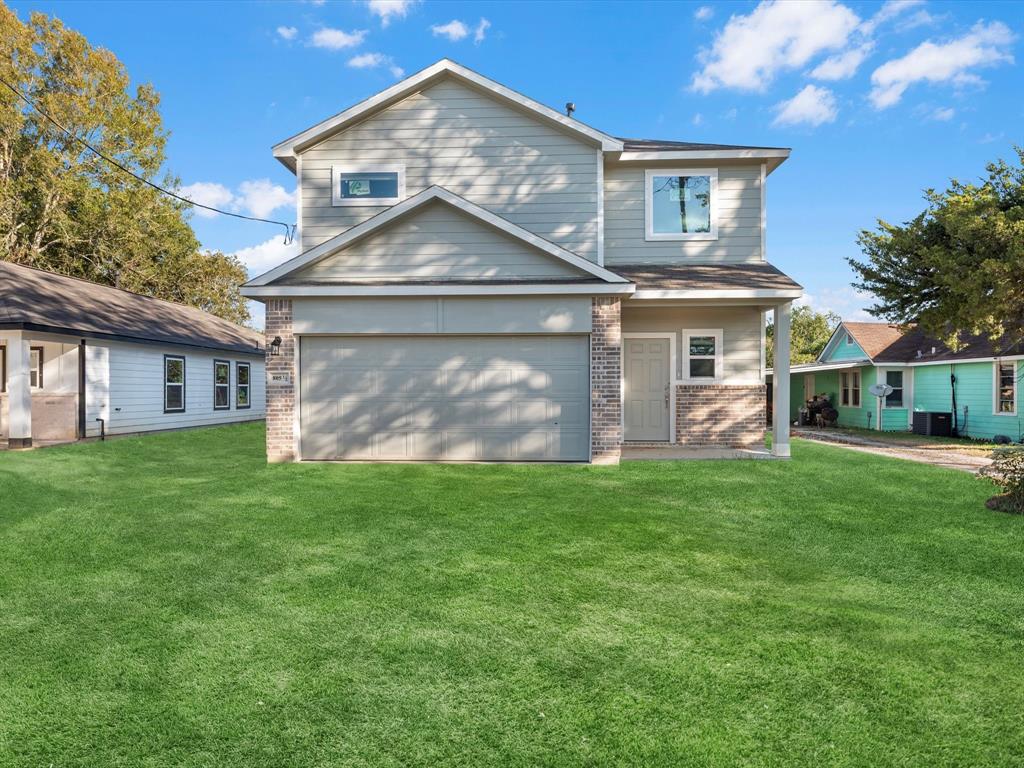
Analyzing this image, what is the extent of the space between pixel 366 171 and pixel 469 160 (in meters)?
2.16

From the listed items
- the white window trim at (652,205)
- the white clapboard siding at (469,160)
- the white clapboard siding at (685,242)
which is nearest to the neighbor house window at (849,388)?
the white clapboard siding at (685,242)

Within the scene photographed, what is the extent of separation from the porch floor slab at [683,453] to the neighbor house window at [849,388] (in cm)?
1469

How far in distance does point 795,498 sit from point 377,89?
10.9 meters

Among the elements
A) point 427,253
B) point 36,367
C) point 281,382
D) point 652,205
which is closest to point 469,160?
point 427,253

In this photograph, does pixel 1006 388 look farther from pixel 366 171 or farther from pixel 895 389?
pixel 366 171

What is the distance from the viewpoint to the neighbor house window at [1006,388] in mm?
18062

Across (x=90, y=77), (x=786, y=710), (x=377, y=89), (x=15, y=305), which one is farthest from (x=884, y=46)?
(x=90, y=77)

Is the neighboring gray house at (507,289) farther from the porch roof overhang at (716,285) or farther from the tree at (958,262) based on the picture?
the tree at (958,262)

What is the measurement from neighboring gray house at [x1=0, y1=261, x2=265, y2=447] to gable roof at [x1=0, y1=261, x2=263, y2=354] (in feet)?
0.13

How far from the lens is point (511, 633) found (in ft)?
12.9

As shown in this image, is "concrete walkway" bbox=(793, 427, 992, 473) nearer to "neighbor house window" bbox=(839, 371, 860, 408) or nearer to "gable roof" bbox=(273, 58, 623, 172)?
"neighbor house window" bbox=(839, 371, 860, 408)

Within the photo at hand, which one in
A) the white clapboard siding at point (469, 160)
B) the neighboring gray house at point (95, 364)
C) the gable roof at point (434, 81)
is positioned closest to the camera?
the gable roof at point (434, 81)

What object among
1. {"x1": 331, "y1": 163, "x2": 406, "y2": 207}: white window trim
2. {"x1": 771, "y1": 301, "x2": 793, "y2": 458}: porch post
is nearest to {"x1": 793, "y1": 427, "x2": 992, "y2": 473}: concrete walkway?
{"x1": 771, "y1": 301, "x2": 793, "y2": 458}: porch post

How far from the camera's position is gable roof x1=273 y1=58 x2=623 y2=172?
1241 cm
